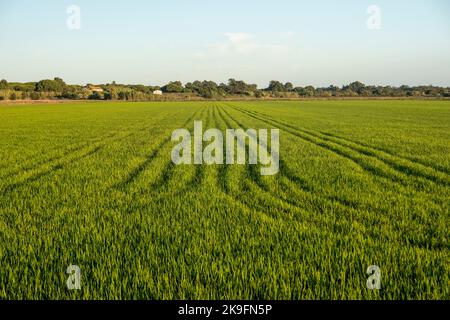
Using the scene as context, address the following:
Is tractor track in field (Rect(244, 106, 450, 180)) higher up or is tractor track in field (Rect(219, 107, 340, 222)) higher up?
tractor track in field (Rect(244, 106, 450, 180))

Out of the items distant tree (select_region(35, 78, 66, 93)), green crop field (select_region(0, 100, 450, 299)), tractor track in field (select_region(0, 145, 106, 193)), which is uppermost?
distant tree (select_region(35, 78, 66, 93))

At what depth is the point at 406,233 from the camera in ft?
18.5

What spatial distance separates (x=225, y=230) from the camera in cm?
577

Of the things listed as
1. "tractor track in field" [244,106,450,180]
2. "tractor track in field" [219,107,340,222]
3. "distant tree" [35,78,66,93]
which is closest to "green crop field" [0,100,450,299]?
"tractor track in field" [219,107,340,222]

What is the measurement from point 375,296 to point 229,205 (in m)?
3.91

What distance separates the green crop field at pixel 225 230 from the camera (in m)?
3.97

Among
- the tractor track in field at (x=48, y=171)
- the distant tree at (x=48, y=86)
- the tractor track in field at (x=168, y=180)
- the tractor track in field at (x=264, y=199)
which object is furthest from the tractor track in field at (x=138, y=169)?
the distant tree at (x=48, y=86)

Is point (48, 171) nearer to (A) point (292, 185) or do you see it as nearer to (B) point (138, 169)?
(B) point (138, 169)

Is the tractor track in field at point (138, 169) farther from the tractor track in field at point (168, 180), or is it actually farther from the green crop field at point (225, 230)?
the tractor track in field at point (168, 180)

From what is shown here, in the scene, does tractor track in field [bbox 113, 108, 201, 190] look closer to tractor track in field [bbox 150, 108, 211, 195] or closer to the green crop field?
the green crop field

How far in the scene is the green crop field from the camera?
3.97 m

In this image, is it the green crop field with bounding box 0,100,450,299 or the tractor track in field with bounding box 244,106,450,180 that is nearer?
the green crop field with bounding box 0,100,450,299

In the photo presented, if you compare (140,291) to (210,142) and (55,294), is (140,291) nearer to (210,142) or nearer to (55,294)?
(55,294)
